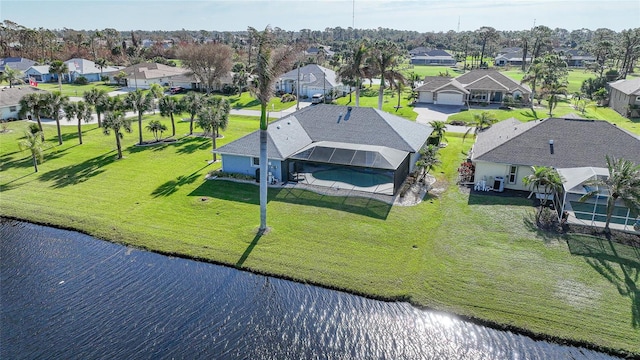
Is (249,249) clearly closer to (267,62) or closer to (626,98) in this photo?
(267,62)

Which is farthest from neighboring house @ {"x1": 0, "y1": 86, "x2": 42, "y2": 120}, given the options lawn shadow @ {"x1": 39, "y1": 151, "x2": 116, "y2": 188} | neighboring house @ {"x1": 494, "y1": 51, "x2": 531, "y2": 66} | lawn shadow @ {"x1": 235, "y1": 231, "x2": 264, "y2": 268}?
neighboring house @ {"x1": 494, "y1": 51, "x2": 531, "y2": 66}

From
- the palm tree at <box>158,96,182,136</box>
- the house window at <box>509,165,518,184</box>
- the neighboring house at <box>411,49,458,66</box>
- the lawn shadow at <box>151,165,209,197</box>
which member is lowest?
the lawn shadow at <box>151,165,209,197</box>

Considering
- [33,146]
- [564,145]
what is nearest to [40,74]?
[33,146]

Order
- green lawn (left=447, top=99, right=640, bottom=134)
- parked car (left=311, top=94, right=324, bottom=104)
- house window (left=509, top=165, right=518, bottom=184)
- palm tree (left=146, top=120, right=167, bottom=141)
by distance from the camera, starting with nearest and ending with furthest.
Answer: house window (left=509, top=165, right=518, bottom=184) → palm tree (left=146, top=120, right=167, bottom=141) → green lawn (left=447, top=99, right=640, bottom=134) → parked car (left=311, top=94, right=324, bottom=104)

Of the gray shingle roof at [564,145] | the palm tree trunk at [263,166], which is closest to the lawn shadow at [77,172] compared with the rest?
Answer: the palm tree trunk at [263,166]

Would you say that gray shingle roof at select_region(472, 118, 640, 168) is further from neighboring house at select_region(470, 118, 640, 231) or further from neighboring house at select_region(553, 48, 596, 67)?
neighboring house at select_region(553, 48, 596, 67)

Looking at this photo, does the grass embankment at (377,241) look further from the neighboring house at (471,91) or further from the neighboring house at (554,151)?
the neighboring house at (471,91)
